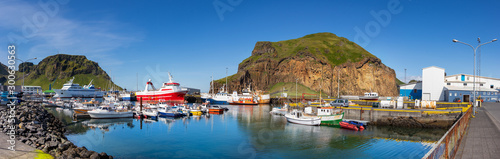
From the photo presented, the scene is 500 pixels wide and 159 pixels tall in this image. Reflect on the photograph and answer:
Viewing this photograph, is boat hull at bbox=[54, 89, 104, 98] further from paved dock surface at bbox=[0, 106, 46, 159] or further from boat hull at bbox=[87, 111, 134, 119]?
paved dock surface at bbox=[0, 106, 46, 159]

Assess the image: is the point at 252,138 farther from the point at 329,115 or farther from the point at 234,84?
the point at 234,84

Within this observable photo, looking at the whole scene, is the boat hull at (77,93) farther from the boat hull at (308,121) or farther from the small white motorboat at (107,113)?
the boat hull at (308,121)

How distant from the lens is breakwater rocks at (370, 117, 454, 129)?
3891 centimetres

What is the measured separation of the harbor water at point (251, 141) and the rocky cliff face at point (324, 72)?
338 feet

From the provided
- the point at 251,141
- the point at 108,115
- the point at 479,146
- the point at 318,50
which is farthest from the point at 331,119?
the point at 318,50

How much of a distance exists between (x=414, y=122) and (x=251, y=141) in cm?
2667

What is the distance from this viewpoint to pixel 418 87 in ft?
265

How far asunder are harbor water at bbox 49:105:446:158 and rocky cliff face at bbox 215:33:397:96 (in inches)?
4061

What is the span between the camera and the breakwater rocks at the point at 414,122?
128ft

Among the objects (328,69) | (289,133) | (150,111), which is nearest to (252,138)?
(289,133)

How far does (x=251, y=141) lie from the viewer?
30172 mm

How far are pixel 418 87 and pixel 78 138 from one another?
284 ft

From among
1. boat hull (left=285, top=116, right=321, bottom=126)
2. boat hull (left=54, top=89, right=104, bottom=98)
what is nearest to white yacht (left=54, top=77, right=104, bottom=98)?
boat hull (left=54, top=89, right=104, bottom=98)

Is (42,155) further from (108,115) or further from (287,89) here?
(287,89)
